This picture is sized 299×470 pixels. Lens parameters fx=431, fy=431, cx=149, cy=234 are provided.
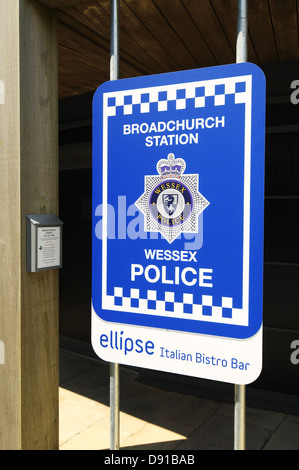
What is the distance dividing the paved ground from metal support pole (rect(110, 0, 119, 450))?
1.18 m

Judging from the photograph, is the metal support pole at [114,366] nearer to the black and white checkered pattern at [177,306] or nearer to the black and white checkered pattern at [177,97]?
the black and white checkered pattern at [177,97]

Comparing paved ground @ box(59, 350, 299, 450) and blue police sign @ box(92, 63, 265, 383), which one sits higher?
blue police sign @ box(92, 63, 265, 383)

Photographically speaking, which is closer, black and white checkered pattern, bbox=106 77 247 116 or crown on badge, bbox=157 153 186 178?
black and white checkered pattern, bbox=106 77 247 116

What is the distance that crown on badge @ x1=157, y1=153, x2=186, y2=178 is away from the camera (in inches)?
83.2

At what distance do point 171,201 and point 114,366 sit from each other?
36.8 inches

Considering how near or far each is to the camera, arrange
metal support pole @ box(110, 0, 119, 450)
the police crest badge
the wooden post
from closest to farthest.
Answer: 1. the police crest badge
2. metal support pole @ box(110, 0, 119, 450)
3. the wooden post

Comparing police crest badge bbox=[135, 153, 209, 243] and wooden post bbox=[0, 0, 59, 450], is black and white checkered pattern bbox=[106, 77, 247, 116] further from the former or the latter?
wooden post bbox=[0, 0, 59, 450]

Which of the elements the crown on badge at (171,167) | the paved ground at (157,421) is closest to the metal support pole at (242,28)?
the crown on badge at (171,167)

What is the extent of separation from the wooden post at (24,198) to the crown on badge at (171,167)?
2.56ft

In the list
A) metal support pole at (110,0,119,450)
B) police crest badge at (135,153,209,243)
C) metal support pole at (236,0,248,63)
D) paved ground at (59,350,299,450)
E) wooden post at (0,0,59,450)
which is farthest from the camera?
paved ground at (59,350,299,450)

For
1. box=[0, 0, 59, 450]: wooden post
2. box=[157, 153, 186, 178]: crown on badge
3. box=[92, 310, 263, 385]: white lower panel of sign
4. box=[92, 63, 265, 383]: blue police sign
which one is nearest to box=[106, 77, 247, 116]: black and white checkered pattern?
box=[92, 63, 265, 383]: blue police sign

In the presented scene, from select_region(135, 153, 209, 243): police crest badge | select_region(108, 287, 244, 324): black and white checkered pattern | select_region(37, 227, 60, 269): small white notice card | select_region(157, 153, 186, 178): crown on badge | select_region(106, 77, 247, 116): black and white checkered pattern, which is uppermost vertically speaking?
select_region(106, 77, 247, 116): black and white checkered pattern

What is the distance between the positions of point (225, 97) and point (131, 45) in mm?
1674
